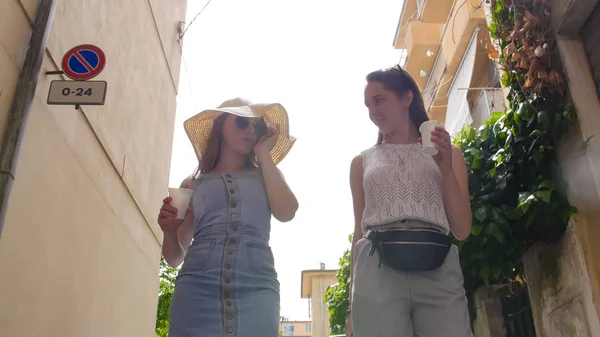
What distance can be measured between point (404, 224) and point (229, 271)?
0.67 metres

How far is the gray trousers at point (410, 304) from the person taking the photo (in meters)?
1.91

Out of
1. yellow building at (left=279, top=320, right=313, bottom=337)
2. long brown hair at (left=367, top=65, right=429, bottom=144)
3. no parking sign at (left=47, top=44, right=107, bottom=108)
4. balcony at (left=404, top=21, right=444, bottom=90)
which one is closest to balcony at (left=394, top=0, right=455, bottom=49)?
balcony at (left=404, top=21, right=444, bottom=90)

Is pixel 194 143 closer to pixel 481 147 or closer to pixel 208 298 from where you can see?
pixel 208 298

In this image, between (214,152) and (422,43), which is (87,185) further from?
(422,43)

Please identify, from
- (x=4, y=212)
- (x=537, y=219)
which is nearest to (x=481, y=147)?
(x=537, y=219)

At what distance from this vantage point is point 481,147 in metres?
4.22

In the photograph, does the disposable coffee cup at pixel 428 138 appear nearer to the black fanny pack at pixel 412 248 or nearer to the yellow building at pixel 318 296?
the black fanny pack at pixel 412 248

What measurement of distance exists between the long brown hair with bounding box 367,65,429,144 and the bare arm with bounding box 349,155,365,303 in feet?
0.54

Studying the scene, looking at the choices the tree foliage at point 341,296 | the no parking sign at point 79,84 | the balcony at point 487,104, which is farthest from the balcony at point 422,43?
the no parking sign at point 79,84

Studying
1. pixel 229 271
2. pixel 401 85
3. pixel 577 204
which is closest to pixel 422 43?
pixel 577 204

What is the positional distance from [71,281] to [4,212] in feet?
3.51

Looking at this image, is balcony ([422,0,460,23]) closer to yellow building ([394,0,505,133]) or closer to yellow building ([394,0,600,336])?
yellow building ([394,0,505,133])

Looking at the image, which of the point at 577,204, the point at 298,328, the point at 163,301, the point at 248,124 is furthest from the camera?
the point at 298,328

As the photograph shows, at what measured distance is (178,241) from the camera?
2.41 m
